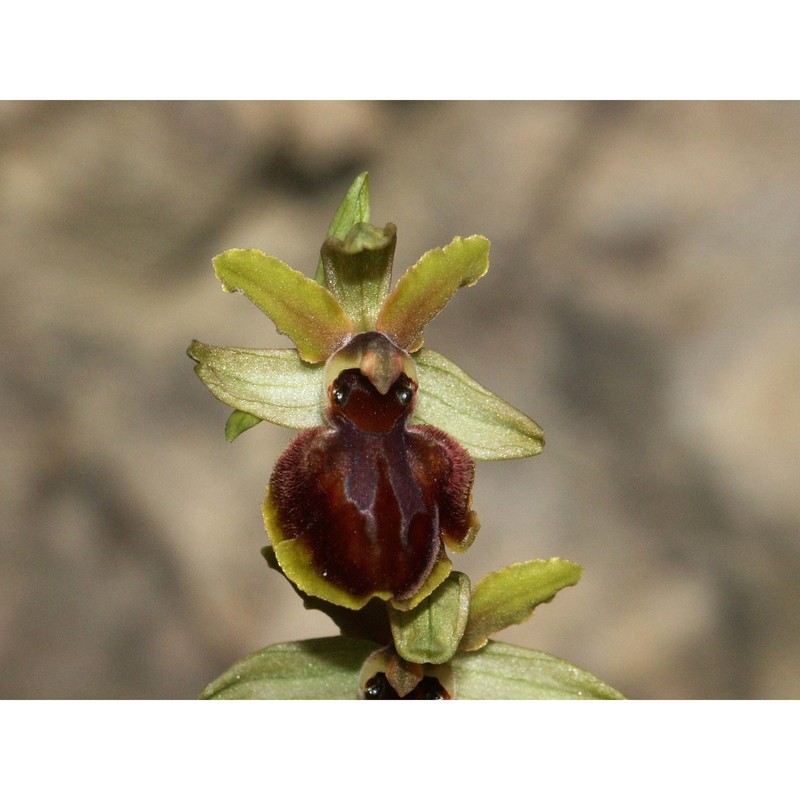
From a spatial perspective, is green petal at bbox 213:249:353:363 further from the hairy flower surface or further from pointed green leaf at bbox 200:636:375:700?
pointed green leaf at bbox 200:636:375:700

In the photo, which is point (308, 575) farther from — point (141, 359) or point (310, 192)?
point (310, 192)

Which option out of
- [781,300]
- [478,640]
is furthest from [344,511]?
[781,300]

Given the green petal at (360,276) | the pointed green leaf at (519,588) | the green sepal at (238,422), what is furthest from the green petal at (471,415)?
the green sepal at (238,422)

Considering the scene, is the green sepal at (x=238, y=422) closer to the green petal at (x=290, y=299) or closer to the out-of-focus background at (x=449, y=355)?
the green petal at (x=290, y=299)

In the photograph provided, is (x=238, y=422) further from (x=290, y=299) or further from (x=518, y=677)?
(x=518, y=677)

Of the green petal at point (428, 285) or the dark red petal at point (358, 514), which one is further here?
the green petal at point (428, 285)

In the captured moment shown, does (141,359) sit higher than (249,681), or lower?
higher

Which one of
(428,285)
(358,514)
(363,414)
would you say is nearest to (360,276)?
(428,285)
